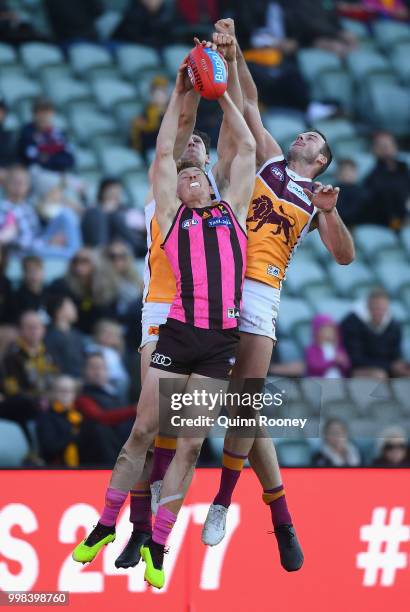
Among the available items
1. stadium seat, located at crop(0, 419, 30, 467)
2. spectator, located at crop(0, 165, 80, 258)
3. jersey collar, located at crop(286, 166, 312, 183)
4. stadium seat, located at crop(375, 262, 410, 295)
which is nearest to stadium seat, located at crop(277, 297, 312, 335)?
stadium seat, located at crop(375, 262, 410, 295)

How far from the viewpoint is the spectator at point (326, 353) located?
1310cm

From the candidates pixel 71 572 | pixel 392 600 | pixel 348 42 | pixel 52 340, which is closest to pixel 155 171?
pixel 71 572

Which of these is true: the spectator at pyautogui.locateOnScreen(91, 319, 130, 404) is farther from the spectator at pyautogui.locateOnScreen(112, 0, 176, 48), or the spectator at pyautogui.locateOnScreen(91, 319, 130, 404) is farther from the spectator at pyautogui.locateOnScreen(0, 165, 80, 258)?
the spectator at pyautogui.locateOnScreen(112, 0, 176, 48)

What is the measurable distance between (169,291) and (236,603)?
2.26 metres

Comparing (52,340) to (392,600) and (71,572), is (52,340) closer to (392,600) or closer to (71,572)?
(71,572)

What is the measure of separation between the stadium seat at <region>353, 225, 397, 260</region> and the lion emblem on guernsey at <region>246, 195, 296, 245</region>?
666 cm

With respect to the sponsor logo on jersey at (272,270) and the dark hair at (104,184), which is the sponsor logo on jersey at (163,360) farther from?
the dark hair at (104,184)

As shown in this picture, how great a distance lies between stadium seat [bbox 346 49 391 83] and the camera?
1705 cm

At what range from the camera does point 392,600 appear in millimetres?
9766

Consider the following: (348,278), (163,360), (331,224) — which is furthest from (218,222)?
(348,278)

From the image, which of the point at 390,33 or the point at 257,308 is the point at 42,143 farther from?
the point at 257,308

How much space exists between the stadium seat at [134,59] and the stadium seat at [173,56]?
13cm

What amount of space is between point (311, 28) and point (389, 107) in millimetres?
1280

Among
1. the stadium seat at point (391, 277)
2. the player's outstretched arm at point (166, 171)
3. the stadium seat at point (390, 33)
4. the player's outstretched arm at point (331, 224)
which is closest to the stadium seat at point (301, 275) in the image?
the stadium seat at point (391, 277)
